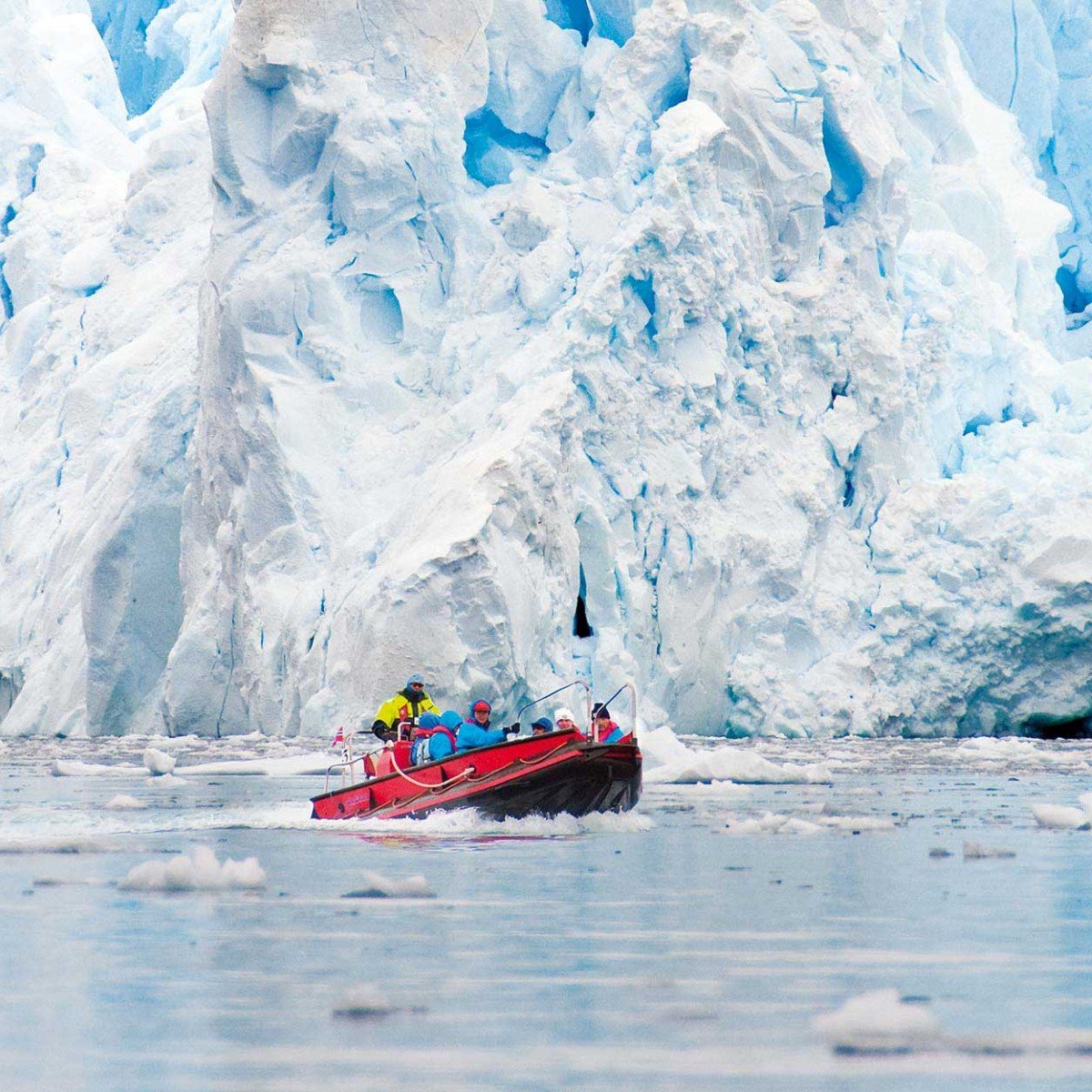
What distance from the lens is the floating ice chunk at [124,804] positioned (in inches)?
501

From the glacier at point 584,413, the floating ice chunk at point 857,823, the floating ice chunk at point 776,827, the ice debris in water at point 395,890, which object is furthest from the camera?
the glacier at point 584,413

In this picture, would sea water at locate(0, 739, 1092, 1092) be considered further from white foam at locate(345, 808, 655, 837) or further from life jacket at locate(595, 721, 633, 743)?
life jacket at locate(595, 721, 633, 743)

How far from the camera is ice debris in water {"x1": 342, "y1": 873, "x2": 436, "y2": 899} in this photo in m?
7.69

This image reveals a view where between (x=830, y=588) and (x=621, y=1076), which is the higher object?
(x=830, y=588)

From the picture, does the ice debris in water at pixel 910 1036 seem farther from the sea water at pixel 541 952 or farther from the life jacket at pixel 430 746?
the life jacket at pixel 430 746

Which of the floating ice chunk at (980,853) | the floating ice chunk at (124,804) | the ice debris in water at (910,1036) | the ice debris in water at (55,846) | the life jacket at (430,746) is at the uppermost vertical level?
the life jacket at (430,746)

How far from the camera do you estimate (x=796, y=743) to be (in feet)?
72.4

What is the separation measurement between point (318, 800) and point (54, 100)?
2649 cm

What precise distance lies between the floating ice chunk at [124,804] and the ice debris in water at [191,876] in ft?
15.5

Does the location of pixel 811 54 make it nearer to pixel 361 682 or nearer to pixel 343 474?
pixel 343 474

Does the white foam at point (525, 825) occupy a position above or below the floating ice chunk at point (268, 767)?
below

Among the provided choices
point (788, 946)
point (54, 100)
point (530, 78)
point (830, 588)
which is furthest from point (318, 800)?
point (54, 100)

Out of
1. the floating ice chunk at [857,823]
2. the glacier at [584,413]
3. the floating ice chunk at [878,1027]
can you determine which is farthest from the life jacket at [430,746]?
the glacier at [584,413]

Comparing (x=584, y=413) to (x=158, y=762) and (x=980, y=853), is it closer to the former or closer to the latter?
(x=158, y=762)
